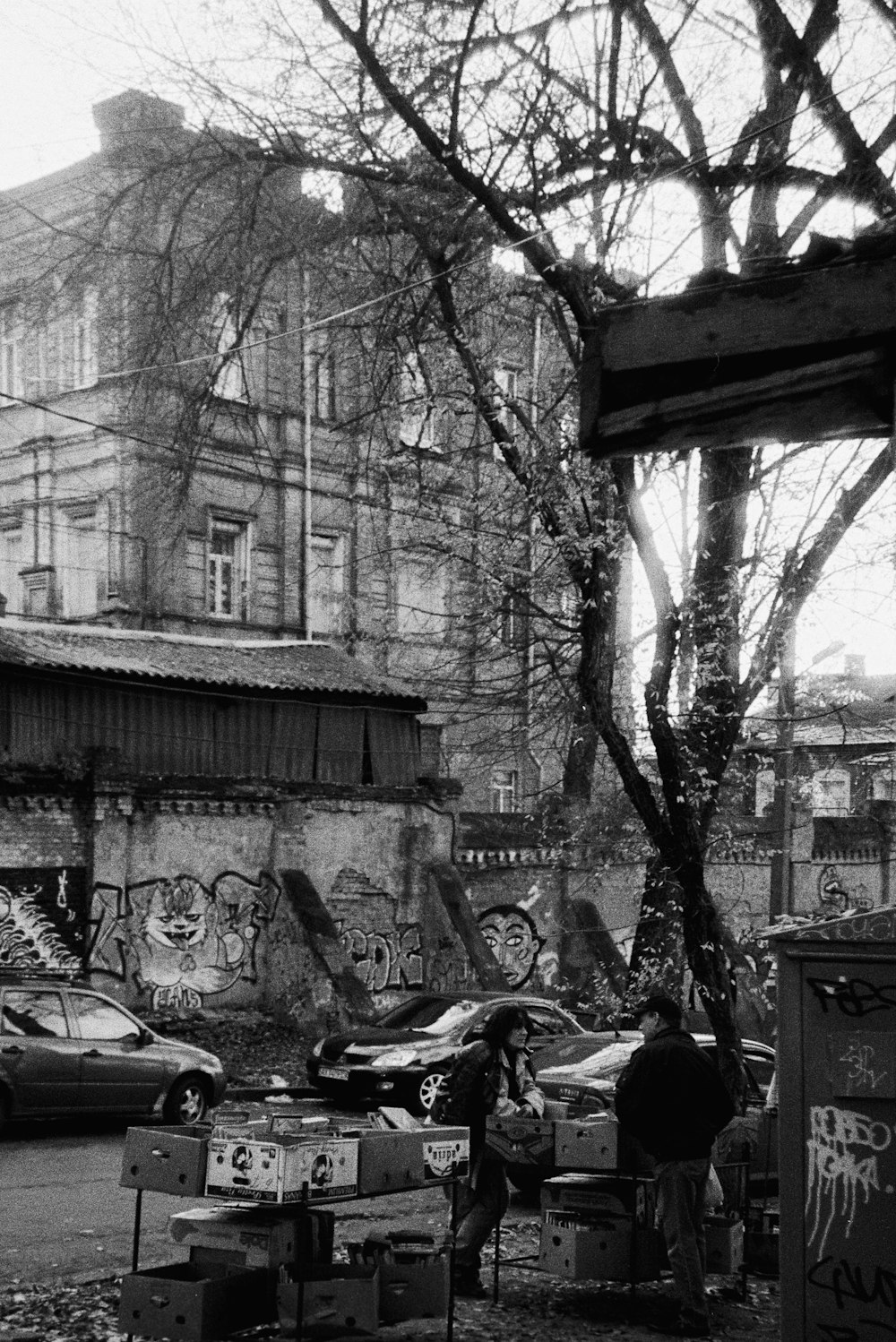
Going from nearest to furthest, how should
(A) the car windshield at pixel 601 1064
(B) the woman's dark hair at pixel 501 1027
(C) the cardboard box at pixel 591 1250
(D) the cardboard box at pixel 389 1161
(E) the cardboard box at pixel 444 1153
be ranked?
(D) the cardboard box at pixel 389 1161 < (E) the cardboard box at pixel 444 1153 < (C) the cardboard box at pixel 591 1250 < (B) the woman's dark hair at pixel 501 1027 < (A) the car windshield at pixel 601 1064

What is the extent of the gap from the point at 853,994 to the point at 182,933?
1771 centimetres

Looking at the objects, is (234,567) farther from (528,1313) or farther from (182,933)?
(528,1313)

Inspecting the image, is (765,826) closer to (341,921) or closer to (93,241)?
(341,921)

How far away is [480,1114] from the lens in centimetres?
988

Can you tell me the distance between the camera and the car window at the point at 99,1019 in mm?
17078

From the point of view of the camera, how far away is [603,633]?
46.1ft

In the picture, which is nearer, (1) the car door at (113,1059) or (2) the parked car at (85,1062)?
(2) the parked car at (85,1062)

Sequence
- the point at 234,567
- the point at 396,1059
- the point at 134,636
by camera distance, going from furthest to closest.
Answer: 1. the point at 234,567
2. the point at 134,636
3. the point at 396,1059

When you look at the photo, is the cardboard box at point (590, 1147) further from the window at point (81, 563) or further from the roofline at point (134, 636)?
the window at point (81, 563)

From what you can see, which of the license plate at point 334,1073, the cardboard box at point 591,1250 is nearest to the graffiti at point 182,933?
the license plate at point 334,1073

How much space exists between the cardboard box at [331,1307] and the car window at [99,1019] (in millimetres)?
9792

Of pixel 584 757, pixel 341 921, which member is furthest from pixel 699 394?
pixel 341 921

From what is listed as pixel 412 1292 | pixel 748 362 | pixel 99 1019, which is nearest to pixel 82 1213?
pixel 99 1019

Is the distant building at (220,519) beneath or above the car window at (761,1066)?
above
